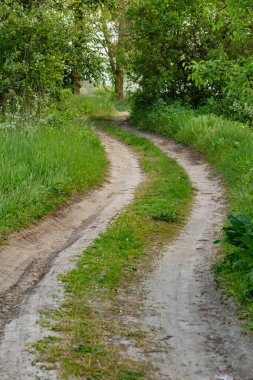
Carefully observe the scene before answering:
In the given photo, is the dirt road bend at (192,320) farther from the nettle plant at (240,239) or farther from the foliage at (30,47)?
the foliage at (30,47)

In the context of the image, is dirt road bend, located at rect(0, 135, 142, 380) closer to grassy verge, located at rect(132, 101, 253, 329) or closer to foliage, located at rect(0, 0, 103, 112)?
grassy verge, located at rect(132, 101, 253, 329)

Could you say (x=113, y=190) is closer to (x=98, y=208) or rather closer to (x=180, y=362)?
(x=98, y=208)

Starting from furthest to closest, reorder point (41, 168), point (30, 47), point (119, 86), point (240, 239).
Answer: point (119, 86) → point (30, 47) → point (41, 168) → point (240, 239)

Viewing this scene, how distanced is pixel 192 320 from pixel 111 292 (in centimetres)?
101

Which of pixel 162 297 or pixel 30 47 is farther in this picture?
pixel 30 47

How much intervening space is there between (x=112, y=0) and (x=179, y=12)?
5.02 meters

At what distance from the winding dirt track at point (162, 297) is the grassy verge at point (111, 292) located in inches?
6.5

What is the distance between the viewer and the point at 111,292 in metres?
5.62

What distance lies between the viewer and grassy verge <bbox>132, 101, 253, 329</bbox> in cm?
579

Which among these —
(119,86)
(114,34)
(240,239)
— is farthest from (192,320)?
(119,86)

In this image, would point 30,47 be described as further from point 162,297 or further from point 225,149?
point 162,297

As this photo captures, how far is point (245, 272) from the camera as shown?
5.90 meters

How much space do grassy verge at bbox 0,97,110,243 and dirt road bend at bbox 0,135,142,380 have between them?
289mm

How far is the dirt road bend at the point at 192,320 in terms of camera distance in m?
4.07
